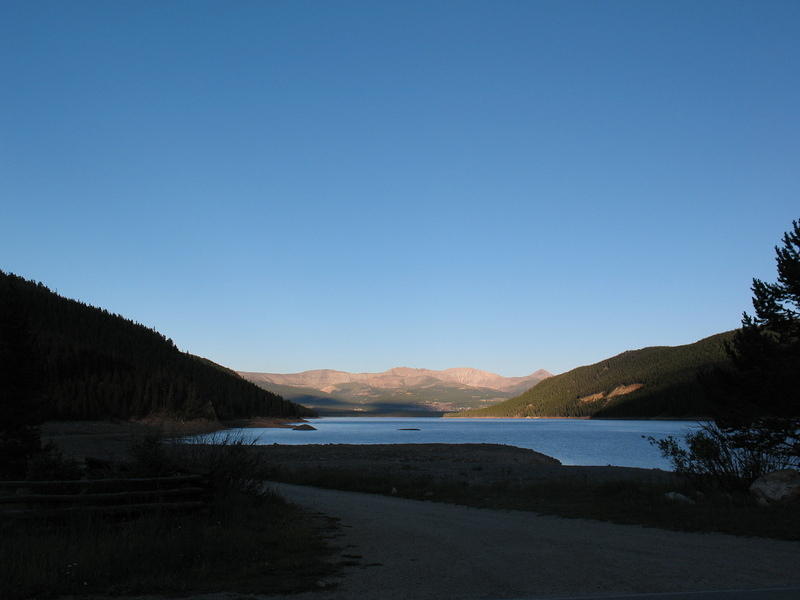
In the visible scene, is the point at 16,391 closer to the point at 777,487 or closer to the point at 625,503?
the point at 625,503

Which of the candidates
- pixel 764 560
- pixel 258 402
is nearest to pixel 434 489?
pixel 764 560

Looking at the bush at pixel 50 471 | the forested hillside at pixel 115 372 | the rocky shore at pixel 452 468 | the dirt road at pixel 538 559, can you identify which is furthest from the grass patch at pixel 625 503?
the forested hillside at pixel 115 372

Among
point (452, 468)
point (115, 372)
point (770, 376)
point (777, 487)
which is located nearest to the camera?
point (777, 487)

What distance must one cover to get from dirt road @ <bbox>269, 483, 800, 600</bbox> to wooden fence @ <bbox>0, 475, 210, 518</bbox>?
376 centimetres

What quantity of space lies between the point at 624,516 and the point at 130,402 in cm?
11291

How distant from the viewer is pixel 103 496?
42.8ft

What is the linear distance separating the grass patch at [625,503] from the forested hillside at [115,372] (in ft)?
157

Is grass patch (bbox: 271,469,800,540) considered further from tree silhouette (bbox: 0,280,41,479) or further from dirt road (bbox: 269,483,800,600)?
tree silhouette (bbox: 0,280,41,479)

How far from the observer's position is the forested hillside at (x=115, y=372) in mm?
107812

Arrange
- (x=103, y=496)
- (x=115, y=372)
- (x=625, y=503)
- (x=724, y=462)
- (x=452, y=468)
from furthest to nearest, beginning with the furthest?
(x=115, y=372), (x=452, y=468), (x=724, y=462), (x=625, y=503), (x=103, y=496)

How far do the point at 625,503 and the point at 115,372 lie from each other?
117223 mm

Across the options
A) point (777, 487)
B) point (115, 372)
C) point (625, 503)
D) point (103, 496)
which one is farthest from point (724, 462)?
point (115, 372)

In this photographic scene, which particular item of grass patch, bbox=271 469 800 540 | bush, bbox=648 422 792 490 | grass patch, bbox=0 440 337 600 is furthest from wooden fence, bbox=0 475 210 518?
bush, bbox=648 422 792 490

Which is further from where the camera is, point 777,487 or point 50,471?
point 777,487
